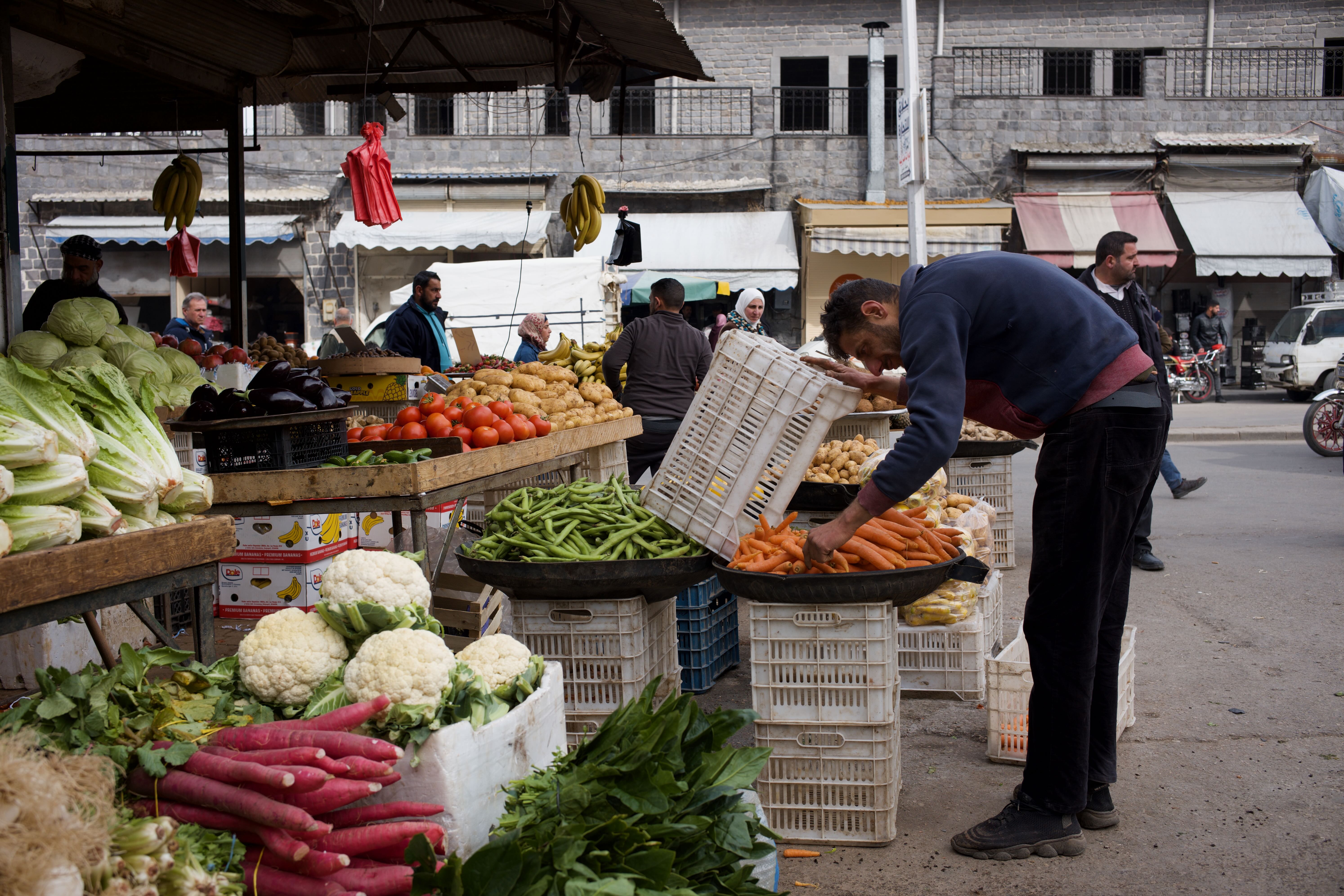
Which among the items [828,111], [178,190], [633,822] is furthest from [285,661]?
[828,111]

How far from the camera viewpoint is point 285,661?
2.63m

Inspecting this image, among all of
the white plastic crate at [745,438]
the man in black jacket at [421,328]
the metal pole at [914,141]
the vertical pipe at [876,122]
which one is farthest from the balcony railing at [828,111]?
the white plastic crate at [745,438]

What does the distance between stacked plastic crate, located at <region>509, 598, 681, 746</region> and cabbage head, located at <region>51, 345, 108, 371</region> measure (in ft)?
9.31

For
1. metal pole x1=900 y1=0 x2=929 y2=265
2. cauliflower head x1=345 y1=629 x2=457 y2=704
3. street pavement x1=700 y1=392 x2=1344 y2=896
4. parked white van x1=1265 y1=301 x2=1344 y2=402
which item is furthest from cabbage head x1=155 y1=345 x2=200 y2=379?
parked white van x1=1265 y1=301 x2=1344 y2=402

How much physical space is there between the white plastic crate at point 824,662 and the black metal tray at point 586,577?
0.39 metres

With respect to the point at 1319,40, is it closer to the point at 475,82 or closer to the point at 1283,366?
the point at 1283,366

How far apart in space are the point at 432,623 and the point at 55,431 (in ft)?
3.69

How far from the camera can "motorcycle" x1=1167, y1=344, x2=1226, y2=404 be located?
20.9 metres

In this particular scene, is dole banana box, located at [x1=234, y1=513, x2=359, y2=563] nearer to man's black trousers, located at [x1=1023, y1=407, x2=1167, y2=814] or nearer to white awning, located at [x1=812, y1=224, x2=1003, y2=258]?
man's black trousers, located at [x1=1023, y1=407, x2=1167, y2=814]

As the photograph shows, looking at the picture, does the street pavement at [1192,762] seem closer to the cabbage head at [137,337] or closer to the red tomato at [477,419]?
the red tomato at [477,419]

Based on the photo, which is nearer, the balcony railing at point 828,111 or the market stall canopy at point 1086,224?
the market stall canopy at point 1086,224

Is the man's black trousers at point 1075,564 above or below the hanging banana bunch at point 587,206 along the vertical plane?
below

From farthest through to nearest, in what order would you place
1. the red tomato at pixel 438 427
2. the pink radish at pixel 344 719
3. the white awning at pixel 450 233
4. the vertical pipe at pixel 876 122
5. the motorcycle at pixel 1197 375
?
1. the vertical pipe at pixel 876 122
2. the white awning at pixel 450 233
3. the motorcycle at pixel 1197 375
4. the red tomato at pixel 438 427
5. the pink radish at pixel 344 719

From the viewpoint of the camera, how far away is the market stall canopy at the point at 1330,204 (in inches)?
909
